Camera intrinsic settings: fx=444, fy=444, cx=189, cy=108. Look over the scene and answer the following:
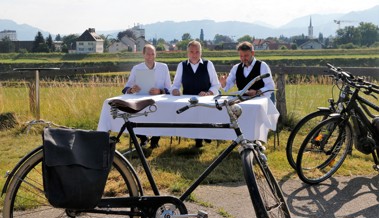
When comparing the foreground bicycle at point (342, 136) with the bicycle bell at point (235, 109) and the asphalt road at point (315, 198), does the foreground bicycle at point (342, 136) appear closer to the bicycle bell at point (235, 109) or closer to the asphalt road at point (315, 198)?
the asphalt road at point (315, 198)

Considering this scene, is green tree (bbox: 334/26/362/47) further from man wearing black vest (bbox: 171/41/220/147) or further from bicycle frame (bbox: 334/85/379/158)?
bicycle frame (bbox: 334/85/379/158)

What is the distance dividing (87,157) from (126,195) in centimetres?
53

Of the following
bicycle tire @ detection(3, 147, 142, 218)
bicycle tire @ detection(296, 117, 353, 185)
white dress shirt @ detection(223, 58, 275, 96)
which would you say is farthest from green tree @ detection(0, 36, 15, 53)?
bicycle tire @ detection(3, 147, 142, 218)

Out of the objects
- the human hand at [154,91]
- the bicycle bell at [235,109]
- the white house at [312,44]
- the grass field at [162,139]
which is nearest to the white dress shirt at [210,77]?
the human hand at [154,91]

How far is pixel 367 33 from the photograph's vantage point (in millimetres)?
104062

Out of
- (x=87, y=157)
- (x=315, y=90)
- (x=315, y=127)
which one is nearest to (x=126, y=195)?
(x=87, y=157)

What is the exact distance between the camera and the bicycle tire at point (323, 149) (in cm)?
464

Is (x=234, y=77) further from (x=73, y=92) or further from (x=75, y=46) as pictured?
(x=75, y=46)

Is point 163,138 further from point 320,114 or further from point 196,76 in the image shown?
point 320,114

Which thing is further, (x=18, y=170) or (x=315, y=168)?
(x=315, y=168)

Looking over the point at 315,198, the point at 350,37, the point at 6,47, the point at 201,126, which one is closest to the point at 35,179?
the point at 201,126

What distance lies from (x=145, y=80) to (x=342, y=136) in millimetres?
2801

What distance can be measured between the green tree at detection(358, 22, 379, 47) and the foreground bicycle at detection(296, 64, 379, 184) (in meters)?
105

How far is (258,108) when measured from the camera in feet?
17.0
